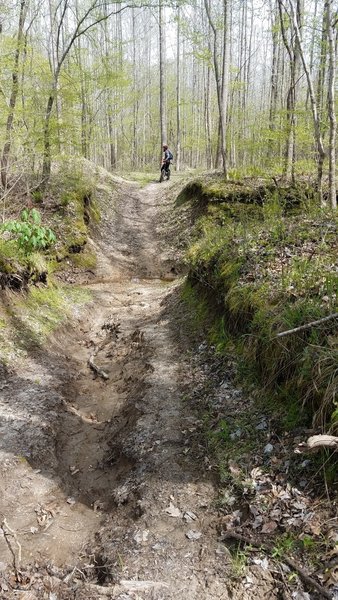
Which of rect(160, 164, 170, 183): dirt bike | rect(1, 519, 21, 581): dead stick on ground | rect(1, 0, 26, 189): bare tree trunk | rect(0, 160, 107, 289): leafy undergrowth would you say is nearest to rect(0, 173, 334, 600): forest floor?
rect(1, 519, 21, 581): dead stick on ground

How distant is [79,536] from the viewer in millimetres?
3252

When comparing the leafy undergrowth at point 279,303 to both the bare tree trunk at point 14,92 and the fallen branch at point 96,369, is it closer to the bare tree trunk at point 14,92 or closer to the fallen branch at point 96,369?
the fallen branch at point 96,369

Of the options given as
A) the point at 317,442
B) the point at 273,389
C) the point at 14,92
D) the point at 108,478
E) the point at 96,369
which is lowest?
the point at 108,478

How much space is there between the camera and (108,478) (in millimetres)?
3943

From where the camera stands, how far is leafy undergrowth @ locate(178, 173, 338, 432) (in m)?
3.49

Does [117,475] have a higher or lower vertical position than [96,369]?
lower

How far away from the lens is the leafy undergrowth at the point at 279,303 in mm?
3494

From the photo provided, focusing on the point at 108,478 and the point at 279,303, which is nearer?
the point at 108,478

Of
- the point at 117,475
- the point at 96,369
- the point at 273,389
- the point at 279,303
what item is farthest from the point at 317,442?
the point at 96,369

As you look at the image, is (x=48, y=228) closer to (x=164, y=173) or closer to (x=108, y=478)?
(x=108, y=478)

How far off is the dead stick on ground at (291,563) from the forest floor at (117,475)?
57 mm

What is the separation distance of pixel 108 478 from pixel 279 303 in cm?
265

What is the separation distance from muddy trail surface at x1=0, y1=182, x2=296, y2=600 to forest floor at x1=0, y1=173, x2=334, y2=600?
0.01 metres

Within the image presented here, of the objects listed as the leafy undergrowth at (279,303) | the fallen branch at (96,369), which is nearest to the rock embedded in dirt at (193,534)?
the leafy undergrowth at (279,303)
